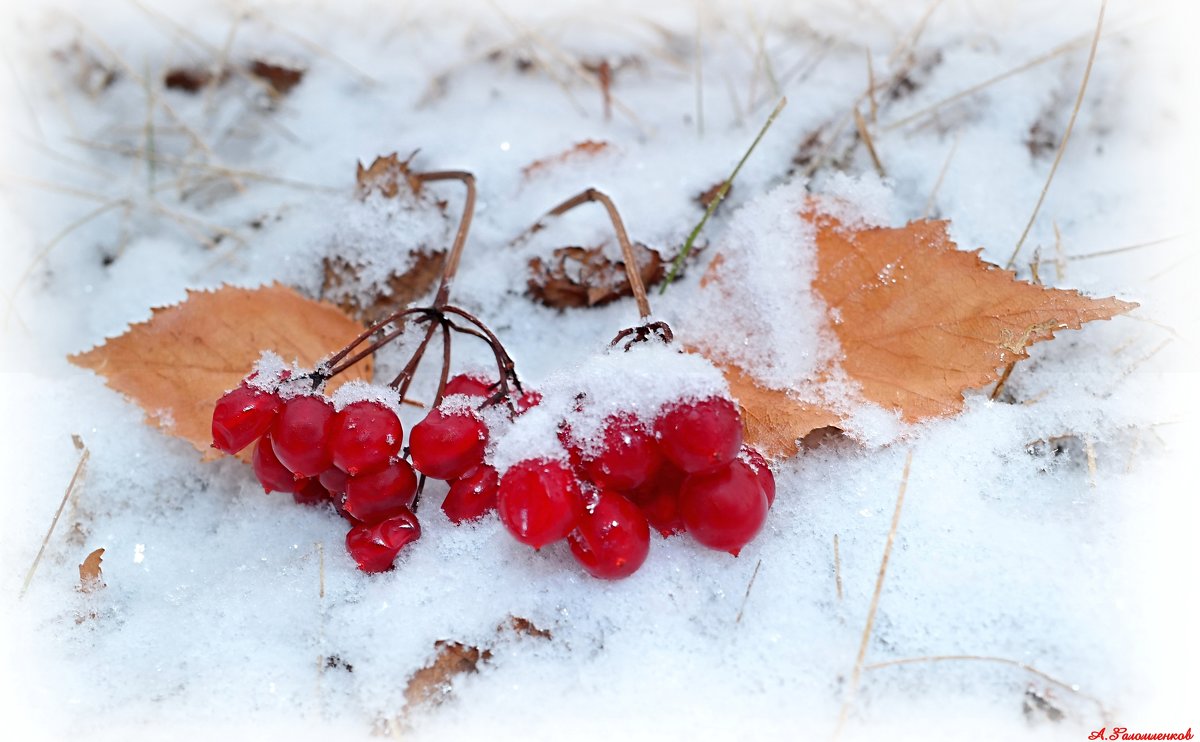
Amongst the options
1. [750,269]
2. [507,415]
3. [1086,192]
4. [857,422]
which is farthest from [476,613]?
[1086,192]

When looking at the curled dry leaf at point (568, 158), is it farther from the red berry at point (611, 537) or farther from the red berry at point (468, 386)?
the red berry at point (611, 537)

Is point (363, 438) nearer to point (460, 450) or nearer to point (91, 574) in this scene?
point (460, 450)

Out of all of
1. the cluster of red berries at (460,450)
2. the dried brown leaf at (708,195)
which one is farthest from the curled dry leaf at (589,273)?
the cluster of red berries at (460,450)

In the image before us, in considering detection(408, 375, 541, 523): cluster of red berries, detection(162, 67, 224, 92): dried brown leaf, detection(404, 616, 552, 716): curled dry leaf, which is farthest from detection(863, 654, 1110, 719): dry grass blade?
detection(162, 67, 224, 92): dried brown leaf

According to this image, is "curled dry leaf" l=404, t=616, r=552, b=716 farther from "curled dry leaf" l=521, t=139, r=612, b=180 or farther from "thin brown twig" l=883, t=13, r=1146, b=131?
"thin brown twig" l=883, t=13, r=1146, b=131

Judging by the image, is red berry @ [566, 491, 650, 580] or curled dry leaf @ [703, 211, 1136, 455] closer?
red berry @ [566, 491, 650, 580]
